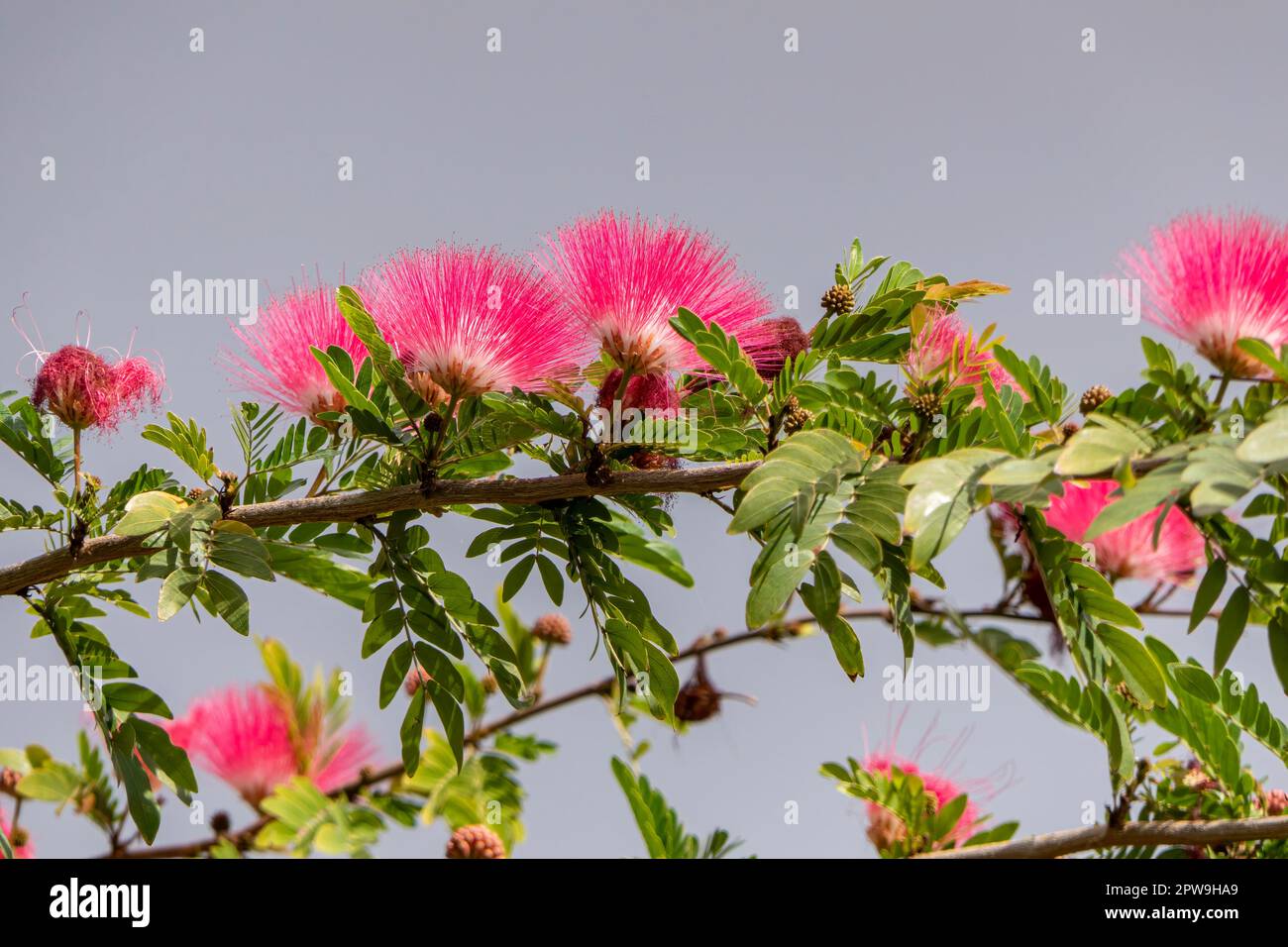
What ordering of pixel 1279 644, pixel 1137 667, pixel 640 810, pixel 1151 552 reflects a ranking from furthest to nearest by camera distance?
pixel 1151 552 → pixel 640 810 → pixel 1137 667 → pixel 1279 644

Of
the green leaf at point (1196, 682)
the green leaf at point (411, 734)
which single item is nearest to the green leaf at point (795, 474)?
the green leaf at point (411, 734)

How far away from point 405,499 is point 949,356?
93cm

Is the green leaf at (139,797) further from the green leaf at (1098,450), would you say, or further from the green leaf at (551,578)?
the green leaf at (1098,450)

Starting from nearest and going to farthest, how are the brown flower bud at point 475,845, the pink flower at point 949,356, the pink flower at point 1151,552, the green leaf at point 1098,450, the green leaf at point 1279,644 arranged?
the green leaf at point 1098,450 < the green leaf at point 1279,644 < the pink flower at point 949,356 < the brown flower bud at point 475,845 < the pink flower at point 1151,552

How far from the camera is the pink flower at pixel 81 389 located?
2.16m

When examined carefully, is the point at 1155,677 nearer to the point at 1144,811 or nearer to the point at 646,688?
the point at 646,688

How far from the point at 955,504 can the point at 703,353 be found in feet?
1.68

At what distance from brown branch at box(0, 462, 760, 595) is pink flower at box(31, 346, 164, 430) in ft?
0.95

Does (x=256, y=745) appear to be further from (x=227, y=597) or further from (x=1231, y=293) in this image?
(x=1231, y=293)

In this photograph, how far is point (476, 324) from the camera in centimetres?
191

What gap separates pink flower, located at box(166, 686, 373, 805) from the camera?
3.97m

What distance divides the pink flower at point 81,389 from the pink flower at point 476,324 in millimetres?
629

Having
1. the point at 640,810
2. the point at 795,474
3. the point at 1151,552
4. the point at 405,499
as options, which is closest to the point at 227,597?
the point at 405,499
